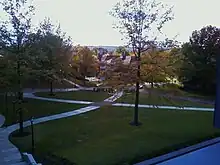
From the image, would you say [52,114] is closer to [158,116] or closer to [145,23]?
[158,116]

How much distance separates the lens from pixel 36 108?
58.3 ft

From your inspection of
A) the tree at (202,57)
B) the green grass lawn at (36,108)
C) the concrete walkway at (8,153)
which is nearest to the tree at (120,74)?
the green grass lawn at (36,108)

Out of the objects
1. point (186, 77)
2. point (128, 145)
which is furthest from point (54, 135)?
point (186, 77)

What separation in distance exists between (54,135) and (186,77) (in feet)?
50.6

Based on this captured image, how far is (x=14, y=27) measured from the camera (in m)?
12.3

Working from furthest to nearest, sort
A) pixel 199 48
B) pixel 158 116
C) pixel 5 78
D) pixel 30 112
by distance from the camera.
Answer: pixel 199 48 < pixel 30 112 < pixel 158 116 < pixel 5 78

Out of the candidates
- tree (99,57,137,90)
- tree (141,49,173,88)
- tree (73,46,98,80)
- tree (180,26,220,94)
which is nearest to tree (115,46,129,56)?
tree (99,57,137,90)

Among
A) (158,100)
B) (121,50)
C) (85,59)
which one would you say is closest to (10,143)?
(121,50)

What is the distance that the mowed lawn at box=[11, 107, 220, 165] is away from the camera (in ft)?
31.8

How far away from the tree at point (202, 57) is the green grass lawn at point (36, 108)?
9697mm

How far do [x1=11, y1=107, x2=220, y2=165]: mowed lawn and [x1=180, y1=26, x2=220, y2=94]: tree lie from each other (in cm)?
806

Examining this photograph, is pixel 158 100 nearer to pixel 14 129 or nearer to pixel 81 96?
pixel 81 96

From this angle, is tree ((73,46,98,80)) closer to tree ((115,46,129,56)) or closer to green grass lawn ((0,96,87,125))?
green grass lawn ((0,96,87,125))

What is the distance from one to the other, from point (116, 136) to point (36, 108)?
7.73 meters
